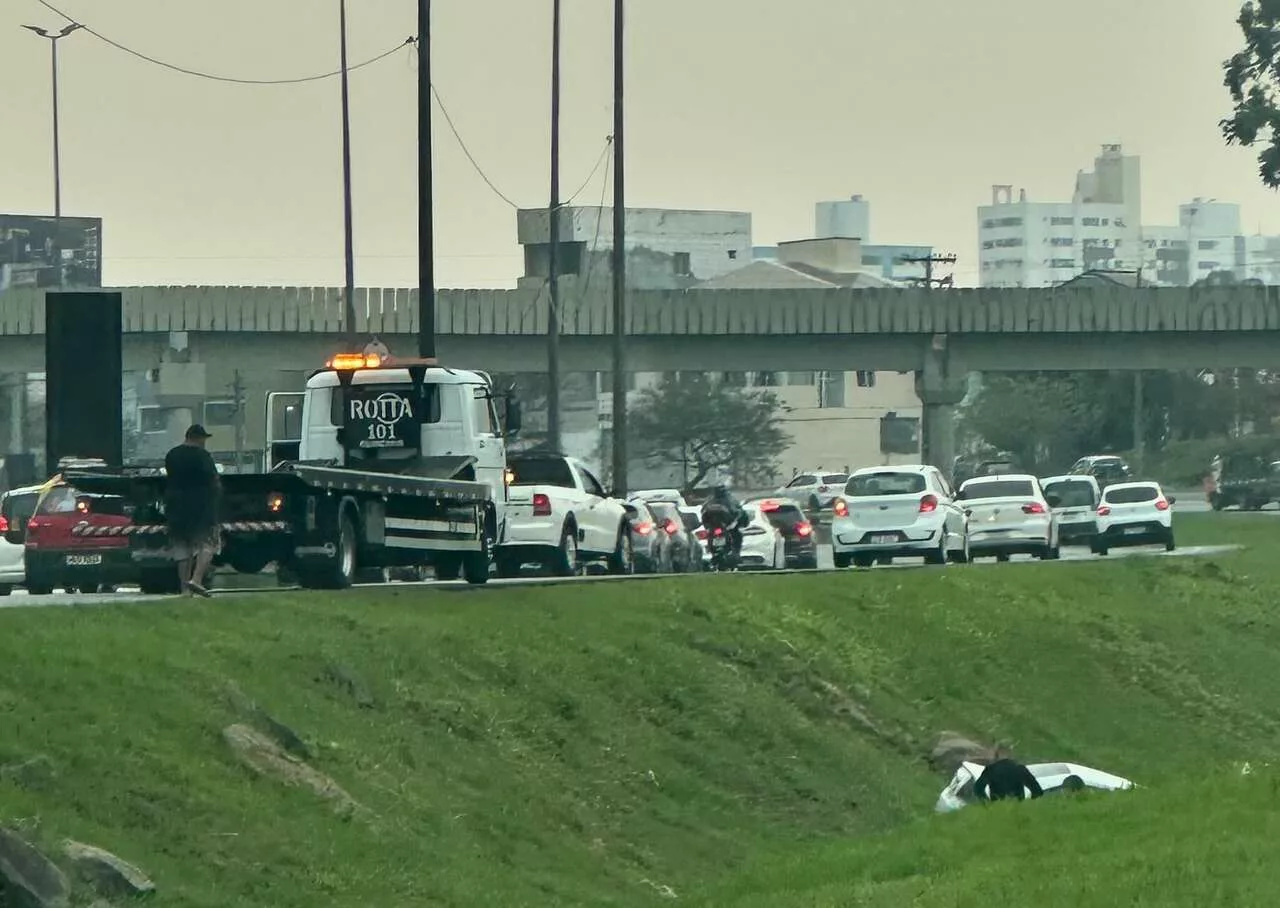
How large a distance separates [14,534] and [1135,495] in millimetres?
25527

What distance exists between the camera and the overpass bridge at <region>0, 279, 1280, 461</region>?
231 feet

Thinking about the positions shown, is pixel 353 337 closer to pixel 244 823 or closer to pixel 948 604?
pixel 948 604

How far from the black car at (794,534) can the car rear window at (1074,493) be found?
549 centimetres

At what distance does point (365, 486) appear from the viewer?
2628 cm

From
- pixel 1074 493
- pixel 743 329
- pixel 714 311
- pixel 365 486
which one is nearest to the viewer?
pixel 365 486

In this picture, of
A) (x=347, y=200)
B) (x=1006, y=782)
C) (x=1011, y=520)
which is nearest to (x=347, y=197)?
(x=347, y=200)

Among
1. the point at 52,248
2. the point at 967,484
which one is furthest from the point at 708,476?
the point at 967,484

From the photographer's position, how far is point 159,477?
83.3ft

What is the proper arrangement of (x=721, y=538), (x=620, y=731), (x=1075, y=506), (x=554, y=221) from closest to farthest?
(x=620, y=731)
(x=721, y=538)
(x=1075, y=506)
(x=554, y=221)

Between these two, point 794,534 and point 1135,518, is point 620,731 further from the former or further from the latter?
point 1135,518

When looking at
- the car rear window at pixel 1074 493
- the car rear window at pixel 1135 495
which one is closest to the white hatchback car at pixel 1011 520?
the car rear window at pixel 1135 495

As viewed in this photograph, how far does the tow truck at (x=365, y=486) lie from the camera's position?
1014 inches

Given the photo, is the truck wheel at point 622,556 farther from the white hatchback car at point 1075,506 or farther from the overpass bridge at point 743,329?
the overpass bridge at point 743,329

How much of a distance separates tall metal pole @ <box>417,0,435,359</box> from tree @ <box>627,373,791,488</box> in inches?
2877
